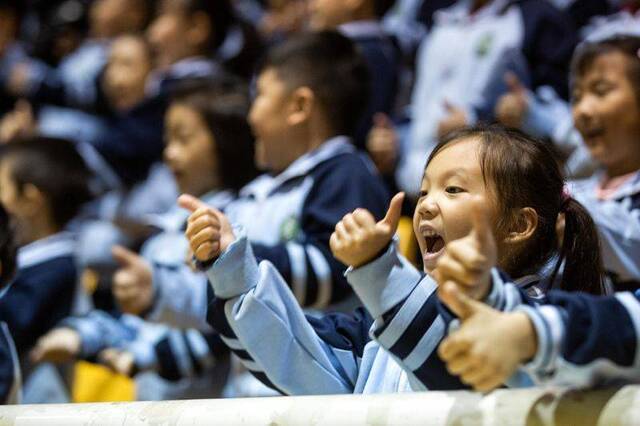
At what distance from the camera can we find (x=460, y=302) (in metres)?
1.14

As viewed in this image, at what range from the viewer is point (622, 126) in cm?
238

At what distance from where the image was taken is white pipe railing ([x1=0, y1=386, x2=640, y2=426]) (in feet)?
3.58

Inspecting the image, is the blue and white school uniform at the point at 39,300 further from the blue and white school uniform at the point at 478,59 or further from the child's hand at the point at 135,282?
the blue and white school uniform at the point at 478,59

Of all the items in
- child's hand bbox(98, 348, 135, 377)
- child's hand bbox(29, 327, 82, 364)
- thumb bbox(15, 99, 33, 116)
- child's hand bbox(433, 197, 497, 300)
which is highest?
child's hand bbox(433, 197, 497, 300)

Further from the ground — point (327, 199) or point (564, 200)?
point (564, 200)

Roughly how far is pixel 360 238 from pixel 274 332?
1.06 feet

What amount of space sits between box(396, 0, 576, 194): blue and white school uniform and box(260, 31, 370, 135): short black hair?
0.35 m

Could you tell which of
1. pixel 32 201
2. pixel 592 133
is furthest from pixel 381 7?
pixel 592 133

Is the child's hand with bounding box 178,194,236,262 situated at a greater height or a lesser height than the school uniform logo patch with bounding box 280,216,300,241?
greater

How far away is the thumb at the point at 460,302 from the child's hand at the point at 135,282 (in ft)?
4.35

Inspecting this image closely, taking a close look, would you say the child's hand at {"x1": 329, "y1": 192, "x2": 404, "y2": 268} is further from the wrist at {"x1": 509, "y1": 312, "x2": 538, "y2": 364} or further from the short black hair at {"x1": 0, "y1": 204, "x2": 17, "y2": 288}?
the short black hair at {"x1": 0, "y1": 204, "x2": 17, "y2": 288}

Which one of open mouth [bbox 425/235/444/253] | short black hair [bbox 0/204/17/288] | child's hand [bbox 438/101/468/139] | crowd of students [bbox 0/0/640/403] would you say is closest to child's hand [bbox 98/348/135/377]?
crowd of students [bbox 0/0/640/403]

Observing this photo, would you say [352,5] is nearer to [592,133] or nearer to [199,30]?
[199,30]

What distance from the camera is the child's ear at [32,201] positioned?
3.13 m
